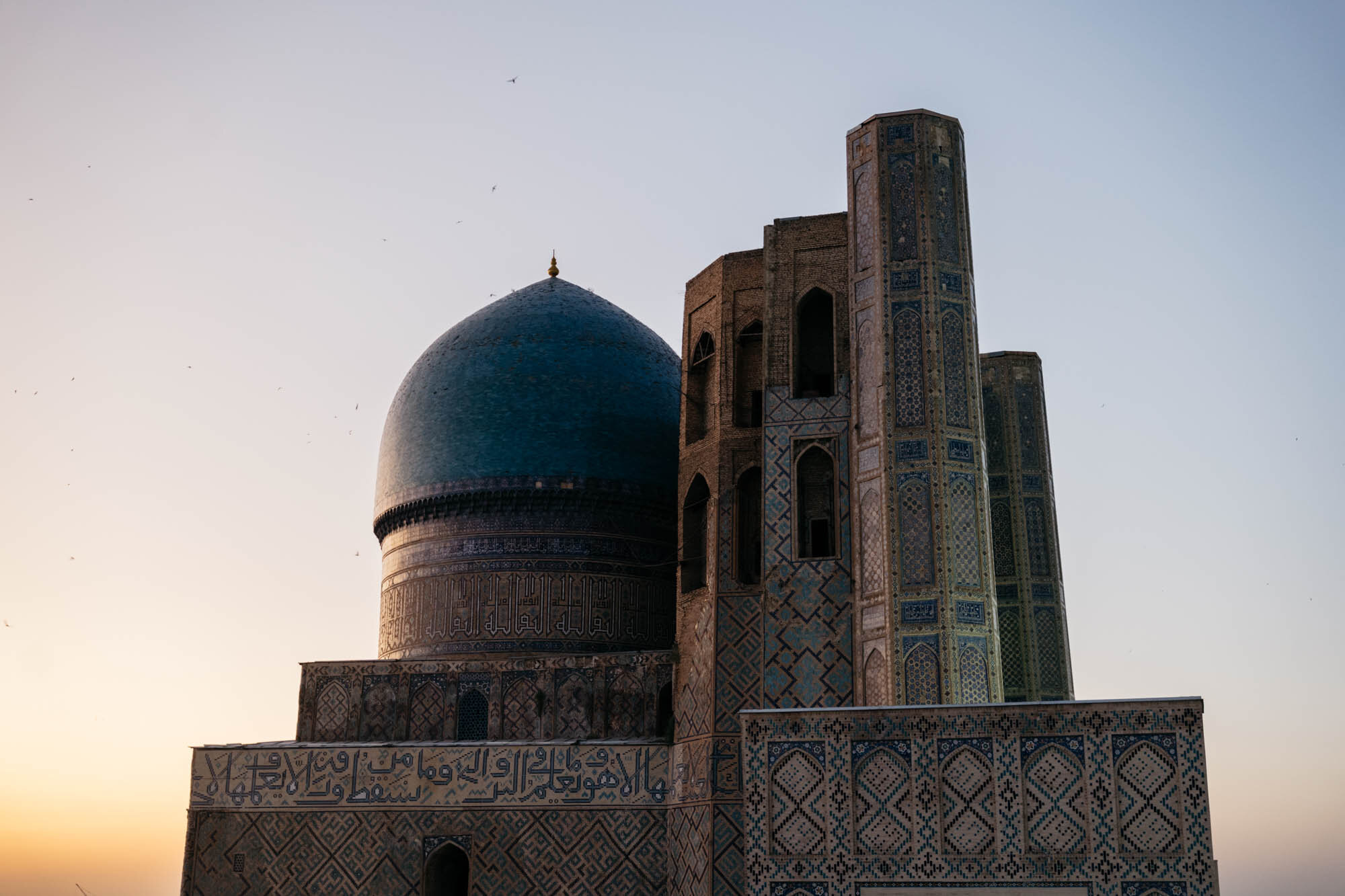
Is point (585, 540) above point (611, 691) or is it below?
above

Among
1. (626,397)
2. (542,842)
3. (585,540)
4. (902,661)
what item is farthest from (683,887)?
(626,397)

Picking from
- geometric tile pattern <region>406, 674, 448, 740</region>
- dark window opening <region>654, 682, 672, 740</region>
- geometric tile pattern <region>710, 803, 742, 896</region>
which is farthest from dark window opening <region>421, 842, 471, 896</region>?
geometric tile pattern <region>710, 803, 742, 896</region>

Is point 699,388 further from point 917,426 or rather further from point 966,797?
point 966,797

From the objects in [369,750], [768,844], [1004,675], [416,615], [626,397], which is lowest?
[768,844]

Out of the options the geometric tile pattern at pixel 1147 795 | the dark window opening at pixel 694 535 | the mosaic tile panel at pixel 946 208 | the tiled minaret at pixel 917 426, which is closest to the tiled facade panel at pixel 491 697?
the dark window opening at pixel 694 535

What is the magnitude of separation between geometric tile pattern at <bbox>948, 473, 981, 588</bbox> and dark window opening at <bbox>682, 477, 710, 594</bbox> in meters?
3.11

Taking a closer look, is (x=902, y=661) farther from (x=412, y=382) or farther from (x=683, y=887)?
(x=412, y=382)

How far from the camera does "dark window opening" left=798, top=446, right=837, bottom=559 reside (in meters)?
13.7

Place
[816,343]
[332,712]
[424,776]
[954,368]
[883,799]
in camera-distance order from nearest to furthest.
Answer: [883,799], [954,368], [424,776], [816,343], [332,712]

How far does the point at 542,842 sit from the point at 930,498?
5.16 meters

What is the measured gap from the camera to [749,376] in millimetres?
14859

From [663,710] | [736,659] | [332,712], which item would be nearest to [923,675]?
[736,659]

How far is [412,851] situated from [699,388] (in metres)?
5.65

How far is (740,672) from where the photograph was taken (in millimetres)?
13164
